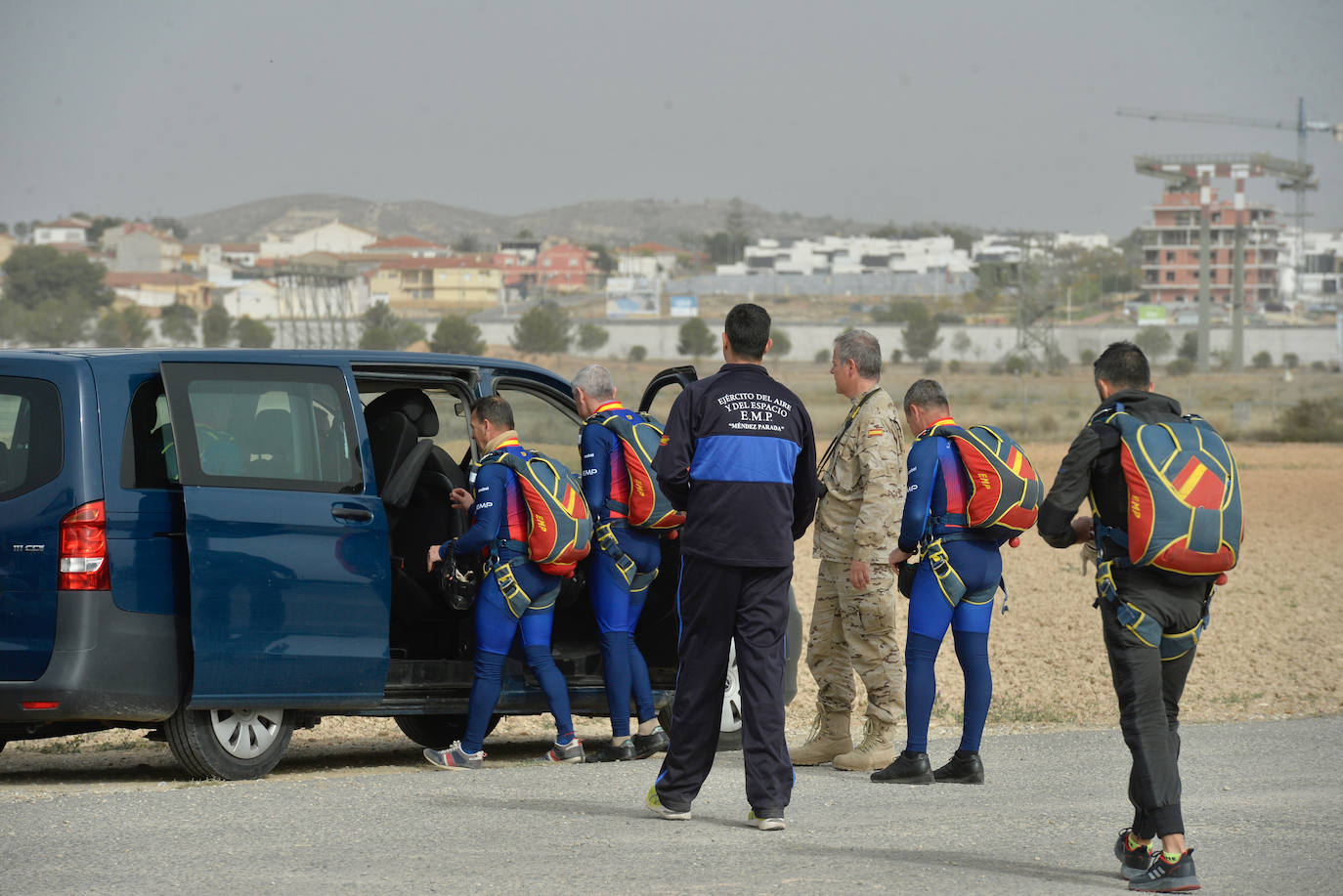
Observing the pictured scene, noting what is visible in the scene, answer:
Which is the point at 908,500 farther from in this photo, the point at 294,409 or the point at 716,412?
the point at 294,409

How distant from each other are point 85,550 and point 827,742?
3662 mm

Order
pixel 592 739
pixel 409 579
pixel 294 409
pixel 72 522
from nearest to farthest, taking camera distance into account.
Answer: pixel 72 522 → pixel 294 409 → pixel 409 579 → pixel 592 739

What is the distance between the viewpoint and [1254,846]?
613cm

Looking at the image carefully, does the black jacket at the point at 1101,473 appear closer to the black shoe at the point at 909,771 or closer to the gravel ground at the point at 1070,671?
the black shoe at the point at 909,771

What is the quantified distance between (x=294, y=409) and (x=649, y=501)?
1711 mm

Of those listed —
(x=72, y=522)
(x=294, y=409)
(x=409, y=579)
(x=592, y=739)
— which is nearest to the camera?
(x=72, y=522)

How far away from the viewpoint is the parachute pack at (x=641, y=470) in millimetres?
7715

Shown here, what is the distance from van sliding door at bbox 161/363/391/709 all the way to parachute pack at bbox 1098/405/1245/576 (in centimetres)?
338

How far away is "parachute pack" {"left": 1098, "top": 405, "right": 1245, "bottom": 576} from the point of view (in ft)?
18.0

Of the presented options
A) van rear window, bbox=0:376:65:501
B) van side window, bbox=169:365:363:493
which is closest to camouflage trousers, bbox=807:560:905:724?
van side window, bbox=169:365:363:493

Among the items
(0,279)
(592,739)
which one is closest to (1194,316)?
(0,279)

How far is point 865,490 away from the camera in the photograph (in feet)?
25.1

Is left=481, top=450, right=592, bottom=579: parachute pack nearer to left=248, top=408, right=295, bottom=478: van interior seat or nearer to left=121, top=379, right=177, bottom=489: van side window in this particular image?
left=248, top=408, right=295, bottom=478: van interior seat

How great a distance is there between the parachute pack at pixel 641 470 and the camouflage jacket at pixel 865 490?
77 centimetres
